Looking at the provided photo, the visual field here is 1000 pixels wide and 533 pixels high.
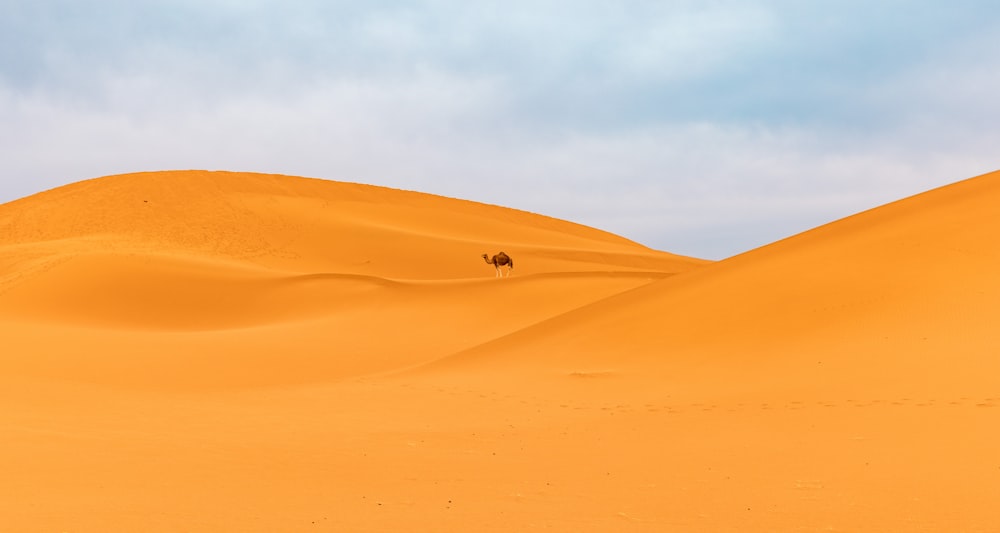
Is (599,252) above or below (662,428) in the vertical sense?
above

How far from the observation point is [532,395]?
12898 millimetres

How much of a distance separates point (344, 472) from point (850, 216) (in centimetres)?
1512

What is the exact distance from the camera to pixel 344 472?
7422 mm

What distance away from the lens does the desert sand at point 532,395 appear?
20.2 ft

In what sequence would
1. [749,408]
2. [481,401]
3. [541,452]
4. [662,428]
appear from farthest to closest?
[481,401], [749,408], [662,428], [541,452]

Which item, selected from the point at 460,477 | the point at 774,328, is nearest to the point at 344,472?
the point at 460,477

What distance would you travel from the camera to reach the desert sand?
A: 6172 mm

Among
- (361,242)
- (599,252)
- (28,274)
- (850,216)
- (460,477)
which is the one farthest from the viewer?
(599,252)

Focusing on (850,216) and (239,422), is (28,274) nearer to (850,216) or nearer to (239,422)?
(239,422)

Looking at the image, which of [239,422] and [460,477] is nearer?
[460,477]

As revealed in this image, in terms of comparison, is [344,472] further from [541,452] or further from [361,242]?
[361,242]

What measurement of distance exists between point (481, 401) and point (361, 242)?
34671 mm

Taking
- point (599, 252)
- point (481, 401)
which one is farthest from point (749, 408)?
point (599, 252)

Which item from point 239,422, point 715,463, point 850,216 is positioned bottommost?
point 715,463
